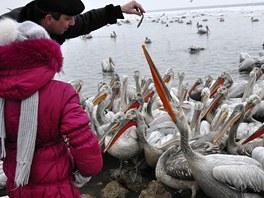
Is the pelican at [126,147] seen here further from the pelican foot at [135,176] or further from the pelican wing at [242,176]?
the pelican wing at [242,176]

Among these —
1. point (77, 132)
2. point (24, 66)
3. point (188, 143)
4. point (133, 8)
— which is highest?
point (133, 8)

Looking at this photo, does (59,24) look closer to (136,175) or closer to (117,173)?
(136,175)

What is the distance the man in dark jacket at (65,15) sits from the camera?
6.79ft

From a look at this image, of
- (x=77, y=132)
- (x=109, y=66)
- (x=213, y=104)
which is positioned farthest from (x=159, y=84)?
(x=109, y=66)

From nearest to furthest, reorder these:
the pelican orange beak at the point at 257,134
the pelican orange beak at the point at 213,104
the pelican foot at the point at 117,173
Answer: the pelican orange beak at the point at 257,134 < the pelican foot at the point at 117,173 < the pelican orange beak at the point at 213,104

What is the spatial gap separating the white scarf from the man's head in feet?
1.76

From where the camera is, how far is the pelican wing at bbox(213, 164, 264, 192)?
10.7 feet

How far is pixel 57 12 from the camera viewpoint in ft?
6.84

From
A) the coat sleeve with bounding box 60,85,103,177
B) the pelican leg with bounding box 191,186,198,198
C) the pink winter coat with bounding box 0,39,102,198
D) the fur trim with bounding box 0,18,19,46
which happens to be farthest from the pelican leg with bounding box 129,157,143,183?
the fur trim with bounding box 0,18,19,46

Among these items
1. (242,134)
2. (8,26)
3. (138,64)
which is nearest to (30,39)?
(8,26)

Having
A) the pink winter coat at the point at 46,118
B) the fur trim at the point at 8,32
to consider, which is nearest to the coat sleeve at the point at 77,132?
the pink winter coat at the point at 46,118

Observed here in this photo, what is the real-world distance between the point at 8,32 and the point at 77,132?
616 mm

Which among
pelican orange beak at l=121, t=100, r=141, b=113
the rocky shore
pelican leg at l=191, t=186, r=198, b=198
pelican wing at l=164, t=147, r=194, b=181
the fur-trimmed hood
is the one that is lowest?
the rocky shore

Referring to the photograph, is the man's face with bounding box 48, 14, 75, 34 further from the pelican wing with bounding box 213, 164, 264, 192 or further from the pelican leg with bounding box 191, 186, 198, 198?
the pelican leg with bounding box 191, 186, 198, 198
